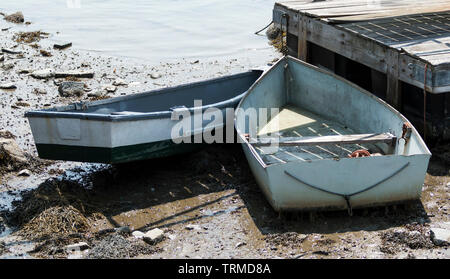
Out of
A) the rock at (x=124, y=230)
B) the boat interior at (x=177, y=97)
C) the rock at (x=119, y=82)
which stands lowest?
the rock at (x=124, y=230)

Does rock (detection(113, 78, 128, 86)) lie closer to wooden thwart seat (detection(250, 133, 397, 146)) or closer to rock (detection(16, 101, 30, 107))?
rock (detection(16, 101, 30, 107))

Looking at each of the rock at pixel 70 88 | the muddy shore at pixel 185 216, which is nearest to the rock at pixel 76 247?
the muddy shore at pixel 185 216

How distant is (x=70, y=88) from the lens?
42.4 ft

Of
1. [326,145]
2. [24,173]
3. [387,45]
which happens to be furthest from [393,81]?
[24,173]

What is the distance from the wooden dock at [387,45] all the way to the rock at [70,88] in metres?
4.15

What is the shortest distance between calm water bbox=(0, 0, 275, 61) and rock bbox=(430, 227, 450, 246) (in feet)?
30.8

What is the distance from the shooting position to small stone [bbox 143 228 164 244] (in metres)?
7.66

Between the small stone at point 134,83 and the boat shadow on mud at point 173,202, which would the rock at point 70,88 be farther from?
the boat shadow on mud at point 173,202

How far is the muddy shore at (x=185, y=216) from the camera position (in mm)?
7406

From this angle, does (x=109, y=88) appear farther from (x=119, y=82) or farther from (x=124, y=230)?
(x=124, y=230)

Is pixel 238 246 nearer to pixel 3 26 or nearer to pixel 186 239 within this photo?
pixel 186 239

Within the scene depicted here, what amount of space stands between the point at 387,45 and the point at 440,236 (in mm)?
3626

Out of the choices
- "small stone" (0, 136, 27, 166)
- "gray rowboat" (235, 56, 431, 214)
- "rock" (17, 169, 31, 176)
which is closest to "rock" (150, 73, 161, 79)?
"gray rowboat" (235, 56, 431, 214)

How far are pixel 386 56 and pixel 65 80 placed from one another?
266 inches
